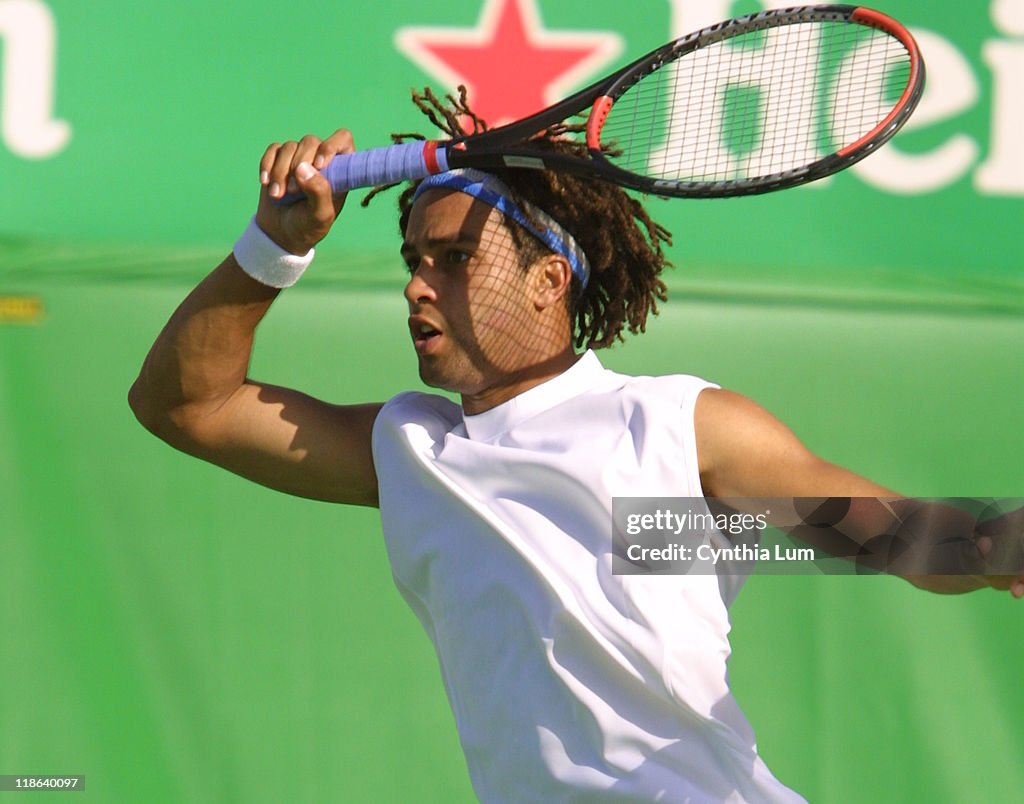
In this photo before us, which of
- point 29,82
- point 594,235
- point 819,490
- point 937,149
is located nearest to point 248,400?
point 594,235

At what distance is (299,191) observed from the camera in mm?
1624

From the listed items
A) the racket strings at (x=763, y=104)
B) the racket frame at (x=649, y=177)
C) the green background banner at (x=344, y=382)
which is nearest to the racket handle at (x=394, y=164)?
the racket frame at (x=649, y=177)

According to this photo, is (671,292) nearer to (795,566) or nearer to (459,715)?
(795,566)

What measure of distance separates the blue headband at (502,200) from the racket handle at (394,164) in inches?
1.4

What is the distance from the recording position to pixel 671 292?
8.48 ft

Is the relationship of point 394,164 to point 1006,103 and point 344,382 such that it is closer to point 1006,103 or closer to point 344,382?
point 344,382

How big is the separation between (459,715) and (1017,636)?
1331 mm

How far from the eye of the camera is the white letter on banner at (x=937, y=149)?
2.61 m

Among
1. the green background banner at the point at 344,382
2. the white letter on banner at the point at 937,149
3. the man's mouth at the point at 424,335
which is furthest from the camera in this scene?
the white letter on banner at the point at 937,149

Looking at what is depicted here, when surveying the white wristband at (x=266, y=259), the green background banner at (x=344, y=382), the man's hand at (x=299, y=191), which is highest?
the man's hand at (x=299, y=191)

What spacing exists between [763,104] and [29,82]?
1390 mm

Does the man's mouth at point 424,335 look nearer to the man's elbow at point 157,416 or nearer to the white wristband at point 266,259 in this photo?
the white wristband at point 266,259

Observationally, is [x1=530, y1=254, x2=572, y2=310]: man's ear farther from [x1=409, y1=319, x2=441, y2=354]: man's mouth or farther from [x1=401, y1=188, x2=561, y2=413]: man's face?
[x1=409, y1=319, x2=441, y2=354]: man's mouth

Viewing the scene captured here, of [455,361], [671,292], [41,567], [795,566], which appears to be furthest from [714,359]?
[41,567]
